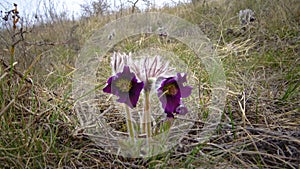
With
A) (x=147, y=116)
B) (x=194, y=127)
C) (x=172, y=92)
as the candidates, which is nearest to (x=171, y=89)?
(x=172, y=92)

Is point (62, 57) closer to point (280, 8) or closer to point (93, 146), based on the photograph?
point (93, 146)

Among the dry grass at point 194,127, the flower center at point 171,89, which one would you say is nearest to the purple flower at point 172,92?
the flower center at point 171,89

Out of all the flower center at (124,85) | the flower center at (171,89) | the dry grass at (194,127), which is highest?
the flower center at (124,85)

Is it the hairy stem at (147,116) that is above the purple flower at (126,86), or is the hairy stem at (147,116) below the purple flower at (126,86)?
below

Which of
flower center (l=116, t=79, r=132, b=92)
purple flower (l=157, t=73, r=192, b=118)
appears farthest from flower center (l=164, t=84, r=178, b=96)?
flower center (l=116, t=79, r=132, b=92)

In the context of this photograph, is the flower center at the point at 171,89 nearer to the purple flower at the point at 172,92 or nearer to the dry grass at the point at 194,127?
the purple flower at the point at 172,92

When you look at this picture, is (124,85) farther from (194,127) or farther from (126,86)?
(194,127)
